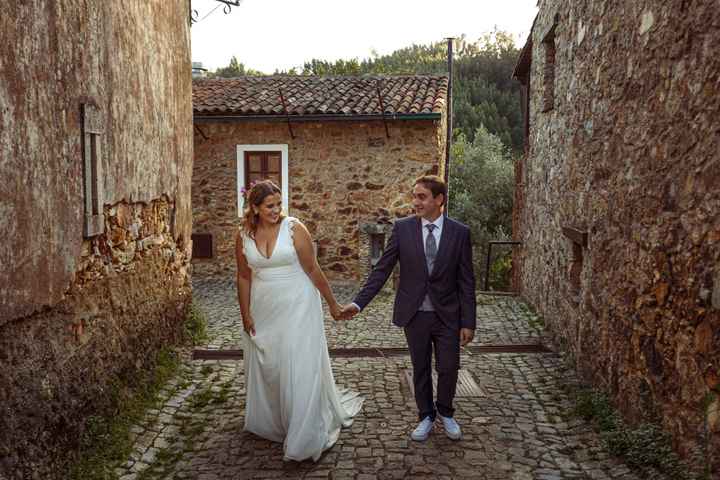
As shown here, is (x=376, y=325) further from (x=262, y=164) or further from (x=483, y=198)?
(x=483, y=198)

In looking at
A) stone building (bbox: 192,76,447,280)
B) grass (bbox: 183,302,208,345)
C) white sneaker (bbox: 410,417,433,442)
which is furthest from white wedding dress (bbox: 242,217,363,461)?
stone building (bbox: 192,76,447,280)

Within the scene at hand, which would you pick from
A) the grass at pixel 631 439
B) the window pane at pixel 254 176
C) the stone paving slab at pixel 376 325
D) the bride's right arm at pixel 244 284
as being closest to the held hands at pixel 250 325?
the bride's right arm at pixel 244 284

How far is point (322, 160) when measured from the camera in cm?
1267

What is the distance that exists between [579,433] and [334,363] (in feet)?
8.63

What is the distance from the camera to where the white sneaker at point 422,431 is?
4.40 meters

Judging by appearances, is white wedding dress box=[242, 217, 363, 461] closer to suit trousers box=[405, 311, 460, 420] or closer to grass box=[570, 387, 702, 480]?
suit trousers box=[405, 311, 460, 420]

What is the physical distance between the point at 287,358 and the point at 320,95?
9605mm

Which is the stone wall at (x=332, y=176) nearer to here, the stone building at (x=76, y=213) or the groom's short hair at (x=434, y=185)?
the stone building at (x=76, y=213)

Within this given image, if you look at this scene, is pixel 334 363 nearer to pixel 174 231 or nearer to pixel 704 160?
pixel 174 231

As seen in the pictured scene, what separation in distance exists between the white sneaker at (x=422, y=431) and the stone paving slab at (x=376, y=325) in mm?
2864

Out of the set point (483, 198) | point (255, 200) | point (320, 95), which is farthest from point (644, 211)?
point (483, 198)

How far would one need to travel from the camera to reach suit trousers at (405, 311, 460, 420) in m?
4.29

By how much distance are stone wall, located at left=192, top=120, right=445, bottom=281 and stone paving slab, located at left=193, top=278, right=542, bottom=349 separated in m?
1.71

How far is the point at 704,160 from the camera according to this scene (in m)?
3.25
